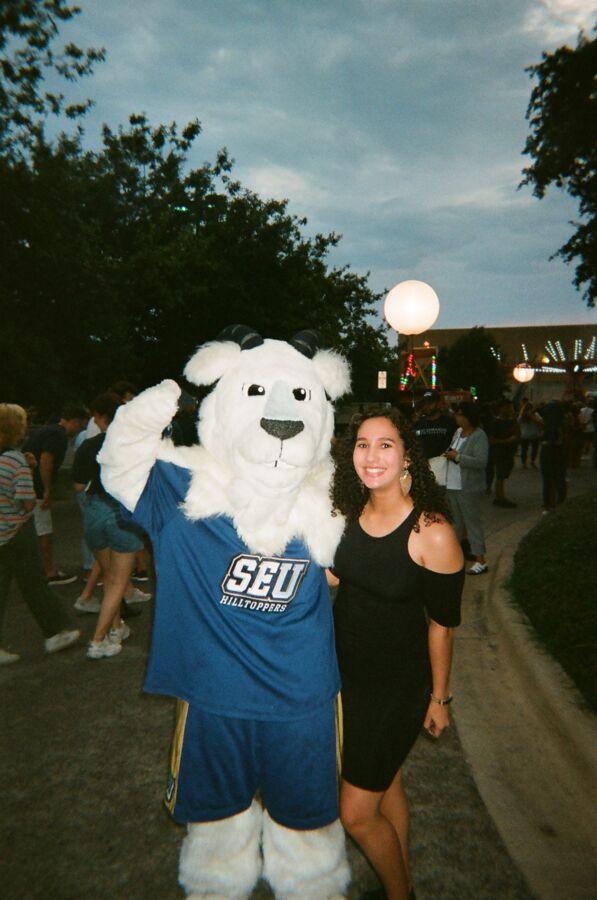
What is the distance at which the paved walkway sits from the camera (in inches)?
98.3

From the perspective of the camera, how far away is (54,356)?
14812 millimetres

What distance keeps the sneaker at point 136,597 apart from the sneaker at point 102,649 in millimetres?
1330

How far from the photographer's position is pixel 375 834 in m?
2.15

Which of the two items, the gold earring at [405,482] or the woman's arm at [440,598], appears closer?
the woman's arm at [440,598]

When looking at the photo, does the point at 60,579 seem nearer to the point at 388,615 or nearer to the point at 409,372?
the point at 388,615

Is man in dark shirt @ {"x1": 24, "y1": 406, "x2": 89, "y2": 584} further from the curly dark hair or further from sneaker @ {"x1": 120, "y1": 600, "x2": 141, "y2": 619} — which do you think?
the curly dark hair

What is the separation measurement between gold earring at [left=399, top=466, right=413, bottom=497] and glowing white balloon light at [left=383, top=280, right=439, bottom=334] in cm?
472

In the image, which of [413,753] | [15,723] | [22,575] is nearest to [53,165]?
[22,575]

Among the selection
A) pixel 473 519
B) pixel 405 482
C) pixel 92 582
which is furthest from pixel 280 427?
pixel 473 519

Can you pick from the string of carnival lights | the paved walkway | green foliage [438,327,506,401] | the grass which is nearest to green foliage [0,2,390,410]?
the string of carnival lights

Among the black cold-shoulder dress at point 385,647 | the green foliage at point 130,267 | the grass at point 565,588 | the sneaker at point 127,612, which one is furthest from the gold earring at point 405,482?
the green foliage at point 130,267

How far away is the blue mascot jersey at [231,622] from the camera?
2.06 metres

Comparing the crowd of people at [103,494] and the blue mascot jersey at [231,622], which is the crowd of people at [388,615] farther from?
the crowd of people at [103,494]

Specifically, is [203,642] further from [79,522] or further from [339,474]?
[79,522]
